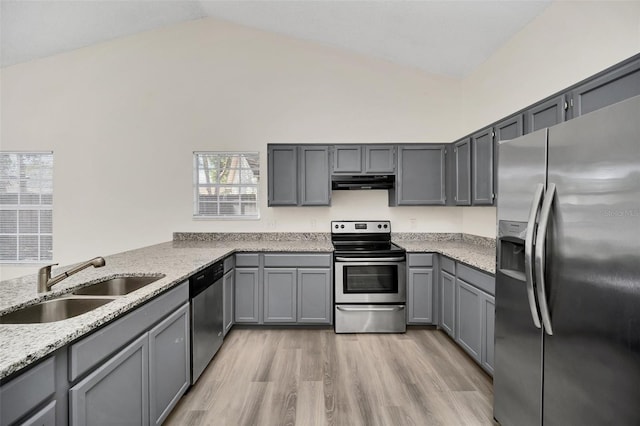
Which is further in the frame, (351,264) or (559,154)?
(351,264)

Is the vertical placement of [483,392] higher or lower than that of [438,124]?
lower

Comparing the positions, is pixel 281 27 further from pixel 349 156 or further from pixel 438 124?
pixel 438 124

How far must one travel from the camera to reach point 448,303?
10.6ft

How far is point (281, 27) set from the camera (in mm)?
3896

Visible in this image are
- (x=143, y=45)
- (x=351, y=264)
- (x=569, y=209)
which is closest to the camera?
(x=569, y=209)

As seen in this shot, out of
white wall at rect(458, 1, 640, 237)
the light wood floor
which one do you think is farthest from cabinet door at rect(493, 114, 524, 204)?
the light wood floor

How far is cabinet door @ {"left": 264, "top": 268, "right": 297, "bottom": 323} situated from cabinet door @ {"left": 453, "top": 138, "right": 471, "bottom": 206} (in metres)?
2.08

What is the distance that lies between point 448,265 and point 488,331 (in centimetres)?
88

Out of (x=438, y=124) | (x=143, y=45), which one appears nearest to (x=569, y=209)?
(x=438, y=124)

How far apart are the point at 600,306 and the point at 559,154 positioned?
0.68 meters

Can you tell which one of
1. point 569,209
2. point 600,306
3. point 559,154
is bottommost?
point 600,306

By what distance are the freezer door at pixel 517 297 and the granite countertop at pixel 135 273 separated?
1.92ft

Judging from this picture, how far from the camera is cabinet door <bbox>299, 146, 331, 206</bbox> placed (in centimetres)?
386

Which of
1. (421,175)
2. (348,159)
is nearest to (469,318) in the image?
(421,175)
